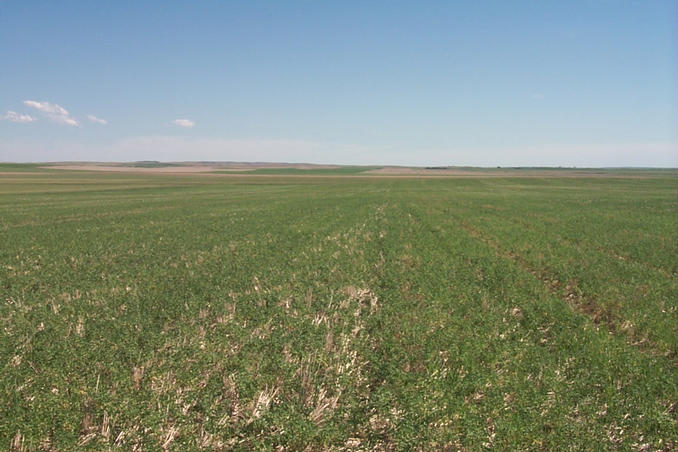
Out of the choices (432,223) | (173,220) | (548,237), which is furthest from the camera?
(173,220)

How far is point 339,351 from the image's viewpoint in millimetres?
8078

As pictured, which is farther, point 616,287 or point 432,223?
point 432,223

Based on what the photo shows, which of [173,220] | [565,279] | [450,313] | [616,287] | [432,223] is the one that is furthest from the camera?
[173,220]

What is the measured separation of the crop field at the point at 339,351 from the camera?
5.59 m

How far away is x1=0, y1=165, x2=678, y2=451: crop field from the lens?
5586mm

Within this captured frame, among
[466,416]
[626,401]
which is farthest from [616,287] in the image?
[466,416]

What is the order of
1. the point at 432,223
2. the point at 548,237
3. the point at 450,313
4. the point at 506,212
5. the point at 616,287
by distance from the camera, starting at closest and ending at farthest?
the point at 450,313, the point at 616,287, the point at 548,237, the point at 432,223, the point at 506,212

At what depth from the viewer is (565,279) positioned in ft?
46.8

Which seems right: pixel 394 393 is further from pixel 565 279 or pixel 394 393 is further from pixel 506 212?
pixel 506 212

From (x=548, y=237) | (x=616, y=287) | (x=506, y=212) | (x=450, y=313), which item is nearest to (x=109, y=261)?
(x=450, y=313)

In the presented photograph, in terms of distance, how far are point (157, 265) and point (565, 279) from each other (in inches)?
647

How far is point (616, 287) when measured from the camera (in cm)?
1285

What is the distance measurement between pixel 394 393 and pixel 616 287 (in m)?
10.6

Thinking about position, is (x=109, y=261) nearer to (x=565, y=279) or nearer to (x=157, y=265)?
(x=157, y=265)
